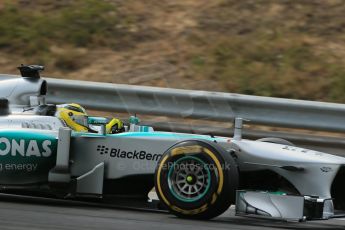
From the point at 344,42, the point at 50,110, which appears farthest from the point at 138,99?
the point at 344,42

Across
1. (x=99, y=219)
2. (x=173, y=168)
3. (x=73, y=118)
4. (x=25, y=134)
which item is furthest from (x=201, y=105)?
(x=99, y=219)

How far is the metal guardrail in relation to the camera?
35.0ft

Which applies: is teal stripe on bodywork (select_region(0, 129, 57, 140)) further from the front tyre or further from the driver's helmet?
the front tyre

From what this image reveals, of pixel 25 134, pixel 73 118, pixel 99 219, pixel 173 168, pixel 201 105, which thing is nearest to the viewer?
pixel 99 219

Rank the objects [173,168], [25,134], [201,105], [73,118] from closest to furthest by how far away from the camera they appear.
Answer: [173,168] → [25,134] → [73,118] → [201,105]

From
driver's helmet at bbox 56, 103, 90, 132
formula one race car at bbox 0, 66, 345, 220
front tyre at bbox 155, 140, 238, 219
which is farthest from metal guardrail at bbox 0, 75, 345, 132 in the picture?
front tyre at bbox 155, 140, 238, 219

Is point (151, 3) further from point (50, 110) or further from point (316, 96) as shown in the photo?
point (50, 110)

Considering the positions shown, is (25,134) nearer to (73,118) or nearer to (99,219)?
(73,118)

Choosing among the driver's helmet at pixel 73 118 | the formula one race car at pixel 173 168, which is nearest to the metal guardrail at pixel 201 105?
the driver's helmet at pixel 73 118

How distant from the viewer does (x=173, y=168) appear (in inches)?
276

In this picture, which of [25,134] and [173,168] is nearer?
[173,168]

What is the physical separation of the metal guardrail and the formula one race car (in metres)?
2.66

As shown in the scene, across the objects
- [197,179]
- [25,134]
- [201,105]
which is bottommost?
[197,179]

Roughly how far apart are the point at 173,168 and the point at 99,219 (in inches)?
29.2
